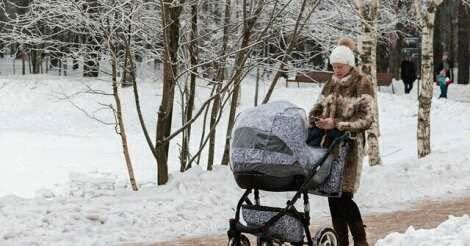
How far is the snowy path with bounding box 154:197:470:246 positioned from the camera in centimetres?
809

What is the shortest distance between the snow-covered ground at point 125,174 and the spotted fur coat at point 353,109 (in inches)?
26.9

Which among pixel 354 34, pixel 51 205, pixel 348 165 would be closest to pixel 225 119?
pixel 354 34

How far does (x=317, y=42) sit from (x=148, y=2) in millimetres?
3029

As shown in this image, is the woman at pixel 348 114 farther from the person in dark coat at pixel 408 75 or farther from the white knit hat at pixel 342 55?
the person in dark coat at pixel 408 75

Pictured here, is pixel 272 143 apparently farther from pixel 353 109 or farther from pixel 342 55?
pixel 342 55

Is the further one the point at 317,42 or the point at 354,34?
the point at 354,34

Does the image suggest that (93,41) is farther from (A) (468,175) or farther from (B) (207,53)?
(A) (468,175)

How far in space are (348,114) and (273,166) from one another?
1.19 meters

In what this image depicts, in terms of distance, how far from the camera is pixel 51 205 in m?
8.91

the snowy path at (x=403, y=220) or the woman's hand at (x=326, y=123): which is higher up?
the woman's hand at (x=326, y=123)

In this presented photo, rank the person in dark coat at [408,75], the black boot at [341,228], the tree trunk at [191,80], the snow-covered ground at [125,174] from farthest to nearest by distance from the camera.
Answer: the person in dark coat at [408,75]
the tree trunk at [191,80]
the snow-covered ground at [125,174]
the black boot at [341,228]

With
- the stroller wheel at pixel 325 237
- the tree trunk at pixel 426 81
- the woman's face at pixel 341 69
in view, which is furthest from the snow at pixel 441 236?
the tree trunk at pixel 426 81

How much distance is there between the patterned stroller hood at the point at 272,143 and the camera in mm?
5617

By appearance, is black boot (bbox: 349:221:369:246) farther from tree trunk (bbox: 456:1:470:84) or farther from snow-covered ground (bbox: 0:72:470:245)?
tree trunk (bbox: 456:1:470:84)
